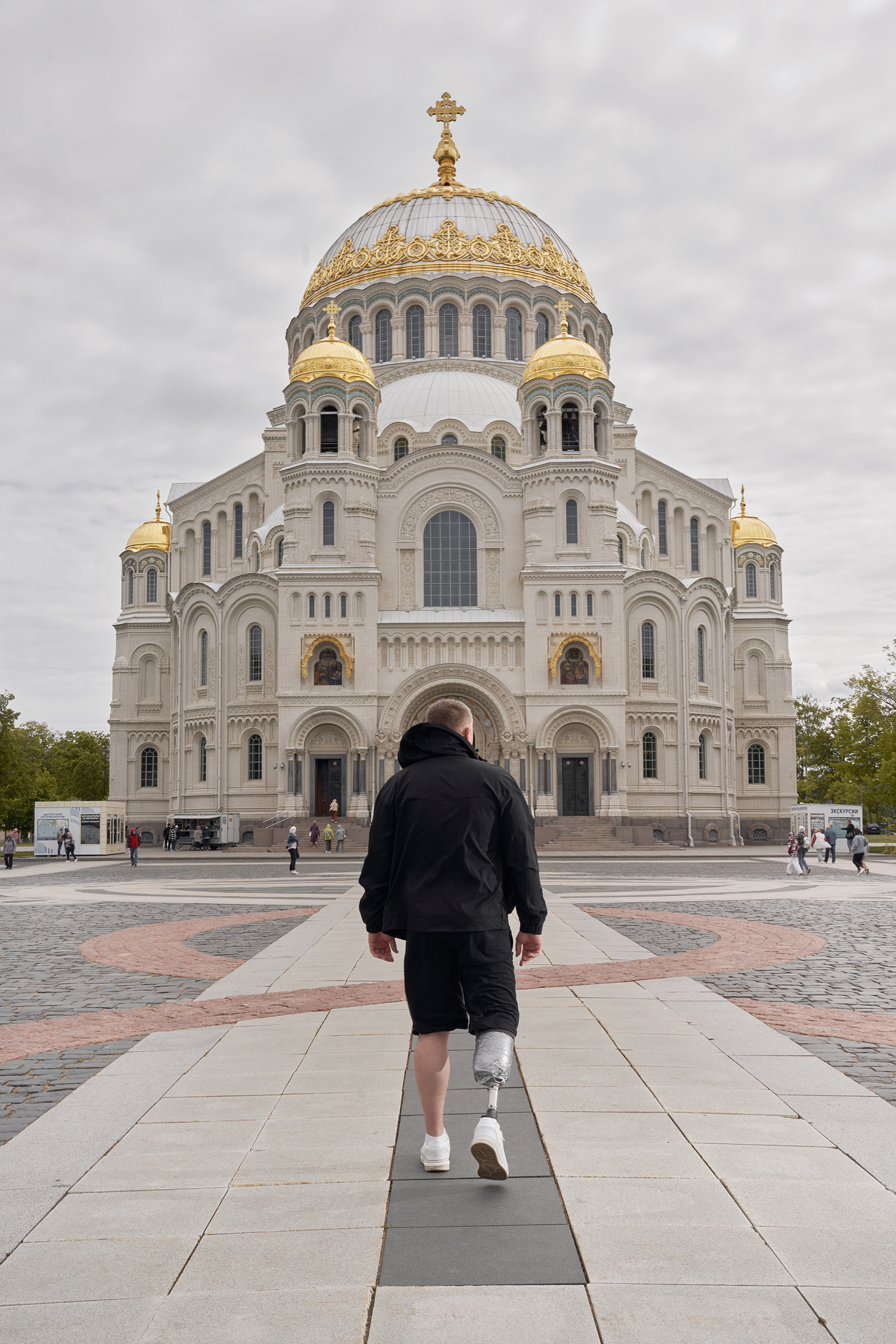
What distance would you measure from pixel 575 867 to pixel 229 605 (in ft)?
84.2

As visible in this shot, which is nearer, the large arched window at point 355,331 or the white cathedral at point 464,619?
the white cathedral at point 464,619

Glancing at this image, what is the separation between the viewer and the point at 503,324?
205 feet

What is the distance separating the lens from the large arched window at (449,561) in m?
52.4

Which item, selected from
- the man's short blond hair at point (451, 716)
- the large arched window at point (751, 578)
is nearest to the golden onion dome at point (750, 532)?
the large arched window at point (751, 578)

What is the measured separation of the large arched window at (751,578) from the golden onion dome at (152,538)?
31209 millimetres

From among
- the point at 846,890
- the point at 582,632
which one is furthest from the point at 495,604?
the point at 846,890

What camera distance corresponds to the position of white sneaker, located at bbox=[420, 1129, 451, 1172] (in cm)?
538

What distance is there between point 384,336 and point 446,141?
55.0ft

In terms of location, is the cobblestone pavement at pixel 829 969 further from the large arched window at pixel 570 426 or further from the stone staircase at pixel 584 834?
the large arched window at pixel 570 426

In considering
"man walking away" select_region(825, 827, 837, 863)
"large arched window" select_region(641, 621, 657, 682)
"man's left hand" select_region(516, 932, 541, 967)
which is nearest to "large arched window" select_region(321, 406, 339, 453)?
"large arched window" select_region(641, 621, 657, 682)

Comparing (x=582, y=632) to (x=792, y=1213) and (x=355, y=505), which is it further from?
(x=792, y=1213)

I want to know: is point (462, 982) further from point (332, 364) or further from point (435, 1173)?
point (332, 364)

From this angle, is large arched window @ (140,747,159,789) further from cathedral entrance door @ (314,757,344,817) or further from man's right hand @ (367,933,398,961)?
man's right hand @ (367,933,398,961)

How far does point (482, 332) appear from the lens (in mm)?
62750
